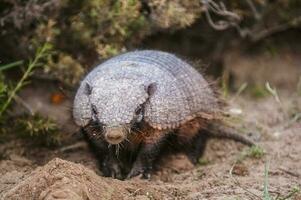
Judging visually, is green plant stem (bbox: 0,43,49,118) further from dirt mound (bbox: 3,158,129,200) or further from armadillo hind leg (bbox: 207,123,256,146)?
armadillo hind leg (bbox: 207,123,256,146)

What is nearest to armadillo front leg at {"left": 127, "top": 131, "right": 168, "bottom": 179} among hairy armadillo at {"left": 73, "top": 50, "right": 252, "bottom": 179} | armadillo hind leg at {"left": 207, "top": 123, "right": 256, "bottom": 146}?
hairy armadillo at {"left": 73, "top": 50, "right": 252, "bottom": 179}

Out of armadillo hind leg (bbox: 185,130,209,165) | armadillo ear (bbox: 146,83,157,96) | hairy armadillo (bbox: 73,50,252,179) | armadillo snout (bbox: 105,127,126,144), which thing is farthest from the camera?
armadillo hind leg (bbox: 185,130,209,165)

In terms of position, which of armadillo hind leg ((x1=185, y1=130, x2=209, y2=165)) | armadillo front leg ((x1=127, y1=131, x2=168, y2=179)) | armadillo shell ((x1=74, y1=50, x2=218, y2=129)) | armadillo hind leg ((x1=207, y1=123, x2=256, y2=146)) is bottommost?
armadillo hind leg ((x1=207, y1=123, x2=256, y2=146))

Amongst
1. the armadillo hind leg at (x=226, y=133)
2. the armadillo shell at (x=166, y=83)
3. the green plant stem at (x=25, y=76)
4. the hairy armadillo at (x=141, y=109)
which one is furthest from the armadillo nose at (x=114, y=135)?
the armadillo hind leg at (x=226, y=133)

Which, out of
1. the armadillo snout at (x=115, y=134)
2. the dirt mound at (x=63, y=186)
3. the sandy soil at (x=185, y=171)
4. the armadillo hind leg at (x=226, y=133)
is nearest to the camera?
the dirt mound at (x=63, y=186)

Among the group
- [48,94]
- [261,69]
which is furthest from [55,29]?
[261,69]

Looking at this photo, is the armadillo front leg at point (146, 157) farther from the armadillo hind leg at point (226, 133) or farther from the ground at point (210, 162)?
the armadillo hind leg at point (226, 133)
